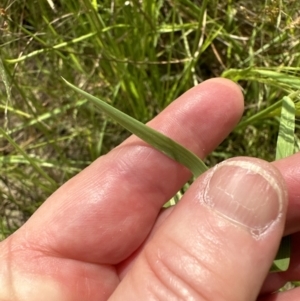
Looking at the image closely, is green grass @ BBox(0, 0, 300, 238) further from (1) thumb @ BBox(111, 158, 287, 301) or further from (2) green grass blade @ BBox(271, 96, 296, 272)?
(1) thumb @ BBox(111, 158, 287, 301)

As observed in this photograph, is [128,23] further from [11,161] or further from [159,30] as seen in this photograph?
[11,161]

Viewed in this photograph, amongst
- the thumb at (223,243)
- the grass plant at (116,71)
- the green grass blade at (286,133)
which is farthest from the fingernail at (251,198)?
the grass plant at (116,71)

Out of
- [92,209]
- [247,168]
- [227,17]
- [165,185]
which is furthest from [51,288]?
[227,17]

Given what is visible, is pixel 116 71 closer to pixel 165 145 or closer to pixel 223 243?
pixel 165 145

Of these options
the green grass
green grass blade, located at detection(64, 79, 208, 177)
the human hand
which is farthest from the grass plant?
green grass blade, located at detection(64, 79, 208, 177)

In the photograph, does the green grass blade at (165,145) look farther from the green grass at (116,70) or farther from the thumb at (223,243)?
the green grass at (116,70)

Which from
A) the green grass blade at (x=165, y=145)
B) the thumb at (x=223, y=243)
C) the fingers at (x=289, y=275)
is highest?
the green grass blade at (x=165, y=145)

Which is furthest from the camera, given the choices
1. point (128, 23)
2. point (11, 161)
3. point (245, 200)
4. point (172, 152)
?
point (11, 161)
